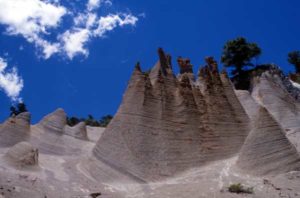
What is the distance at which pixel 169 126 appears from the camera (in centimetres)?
2231

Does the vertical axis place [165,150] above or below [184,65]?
below

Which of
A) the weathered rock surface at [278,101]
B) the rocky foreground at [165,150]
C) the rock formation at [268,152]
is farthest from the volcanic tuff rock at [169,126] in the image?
the weathered rock surface at [278,101]

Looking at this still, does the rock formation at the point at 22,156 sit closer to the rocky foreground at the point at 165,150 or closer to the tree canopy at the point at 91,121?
the rocky foreground at the point at 165,150

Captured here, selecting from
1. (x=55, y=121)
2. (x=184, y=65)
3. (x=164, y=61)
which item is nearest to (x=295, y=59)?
(x=184, y=65)

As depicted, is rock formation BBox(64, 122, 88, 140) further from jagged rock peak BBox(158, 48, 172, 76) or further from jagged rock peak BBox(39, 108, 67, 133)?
jagged rock peak BBox(158, 48, 172, 76)

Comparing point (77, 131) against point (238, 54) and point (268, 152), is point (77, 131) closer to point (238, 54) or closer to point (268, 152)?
point (268, 152)

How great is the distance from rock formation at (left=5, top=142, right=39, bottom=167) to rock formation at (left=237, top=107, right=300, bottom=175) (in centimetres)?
891

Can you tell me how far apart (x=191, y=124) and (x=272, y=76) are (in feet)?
53.2

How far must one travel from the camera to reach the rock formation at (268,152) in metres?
19.0

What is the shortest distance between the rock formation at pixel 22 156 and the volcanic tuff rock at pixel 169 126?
3267 mm

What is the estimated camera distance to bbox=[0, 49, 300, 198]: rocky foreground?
1797 centimetres

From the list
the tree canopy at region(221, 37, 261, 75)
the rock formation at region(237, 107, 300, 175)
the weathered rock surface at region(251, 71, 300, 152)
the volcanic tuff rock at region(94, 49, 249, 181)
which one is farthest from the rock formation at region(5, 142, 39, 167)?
the tree canopy at region(221, 37, 261, 75)

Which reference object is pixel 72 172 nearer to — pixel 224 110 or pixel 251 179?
pixel 251 179

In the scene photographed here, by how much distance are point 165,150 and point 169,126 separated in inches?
61.9
